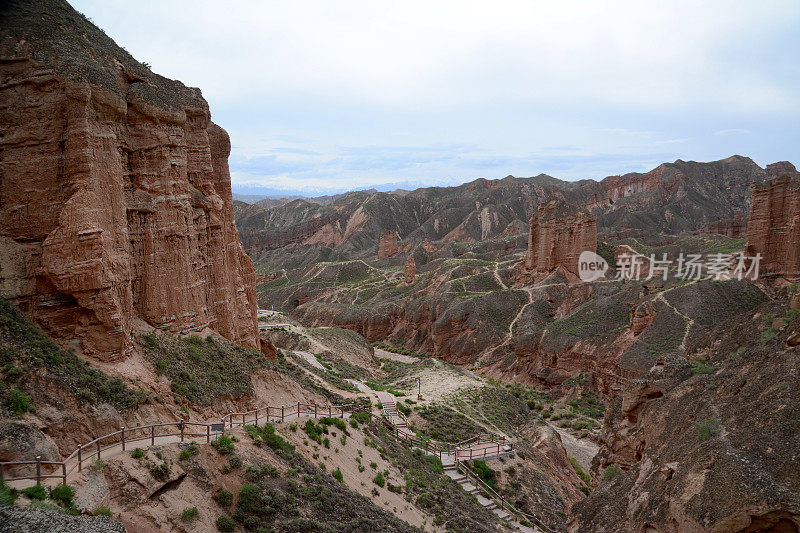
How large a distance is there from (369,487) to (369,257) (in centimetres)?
11143

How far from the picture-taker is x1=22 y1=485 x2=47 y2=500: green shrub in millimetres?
9242

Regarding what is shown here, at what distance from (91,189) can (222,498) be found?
9.98m

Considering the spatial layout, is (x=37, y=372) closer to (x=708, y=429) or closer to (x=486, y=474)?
(x=708, y=429)

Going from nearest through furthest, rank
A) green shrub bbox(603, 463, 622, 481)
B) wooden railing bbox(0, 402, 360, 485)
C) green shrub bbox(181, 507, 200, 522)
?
wooden railing bbox(0, 402, 360, 485), green shrub bbox(181, 507, 200, 522), green shrub bbox(603, 463, 622, 481)

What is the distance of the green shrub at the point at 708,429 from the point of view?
11828 millimetres

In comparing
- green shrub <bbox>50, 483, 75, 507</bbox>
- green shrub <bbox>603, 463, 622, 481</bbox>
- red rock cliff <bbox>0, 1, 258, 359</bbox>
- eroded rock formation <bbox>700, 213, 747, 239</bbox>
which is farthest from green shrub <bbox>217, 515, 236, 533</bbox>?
eroded rock formation <bbox>700, 213, 747, 239</bbox>

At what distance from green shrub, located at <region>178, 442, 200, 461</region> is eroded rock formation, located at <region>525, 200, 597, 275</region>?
177 ft

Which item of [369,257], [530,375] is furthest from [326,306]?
[369,257]

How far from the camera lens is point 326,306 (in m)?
74.9

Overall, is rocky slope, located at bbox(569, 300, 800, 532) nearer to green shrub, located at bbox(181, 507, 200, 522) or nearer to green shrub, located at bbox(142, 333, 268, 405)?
green shrub, located at bbox(181, 507, 200, 522)

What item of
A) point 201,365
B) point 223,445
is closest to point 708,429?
point 223,445

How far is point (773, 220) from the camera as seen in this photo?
45531mm

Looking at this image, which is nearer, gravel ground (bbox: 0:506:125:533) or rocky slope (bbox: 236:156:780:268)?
gravel ground (bbox: 0:506:125:533)

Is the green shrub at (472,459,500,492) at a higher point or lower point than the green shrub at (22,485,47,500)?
lower
